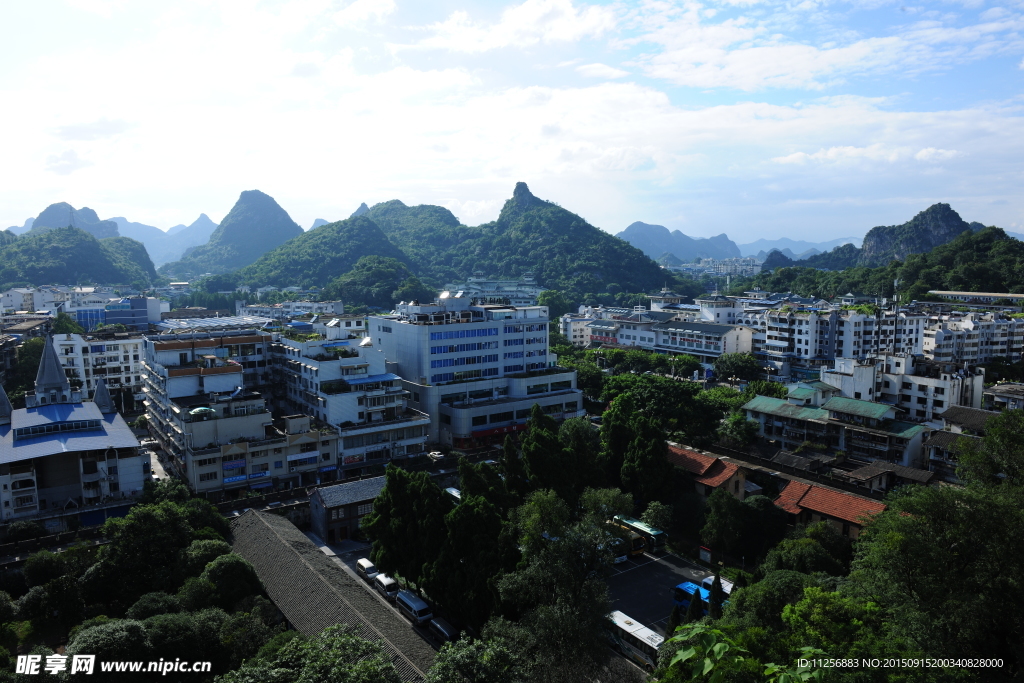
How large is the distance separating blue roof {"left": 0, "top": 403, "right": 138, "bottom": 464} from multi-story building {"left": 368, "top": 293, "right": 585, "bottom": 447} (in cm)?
1760

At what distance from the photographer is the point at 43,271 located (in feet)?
362

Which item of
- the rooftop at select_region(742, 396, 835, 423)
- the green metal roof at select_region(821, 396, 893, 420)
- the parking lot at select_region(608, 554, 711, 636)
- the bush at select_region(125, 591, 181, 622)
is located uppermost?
the green metal roof at select_region(821, 396, 893, 420)

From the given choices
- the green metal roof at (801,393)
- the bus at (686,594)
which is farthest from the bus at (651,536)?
the green metal roof at (801,393)

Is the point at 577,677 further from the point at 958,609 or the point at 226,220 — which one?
the point at 226,220

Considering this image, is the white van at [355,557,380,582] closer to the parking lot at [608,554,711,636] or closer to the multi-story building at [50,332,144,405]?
the parking lot at [608,554,711,636]

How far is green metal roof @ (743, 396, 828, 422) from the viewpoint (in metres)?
38.5

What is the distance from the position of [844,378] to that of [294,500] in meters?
35.5

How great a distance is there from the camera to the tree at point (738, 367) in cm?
5662

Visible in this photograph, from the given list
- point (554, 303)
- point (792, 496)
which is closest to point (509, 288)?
point (554, 303)

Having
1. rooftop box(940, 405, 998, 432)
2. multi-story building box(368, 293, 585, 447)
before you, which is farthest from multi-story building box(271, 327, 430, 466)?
rooftop box(940, 405, 998, 432)

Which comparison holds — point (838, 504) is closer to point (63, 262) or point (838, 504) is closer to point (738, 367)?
point (738, 367)

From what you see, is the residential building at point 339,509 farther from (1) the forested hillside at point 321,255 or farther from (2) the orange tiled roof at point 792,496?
(1) the forested hillside at point 321,255

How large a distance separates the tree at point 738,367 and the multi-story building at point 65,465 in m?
46.3

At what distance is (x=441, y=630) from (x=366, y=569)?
227 inches
